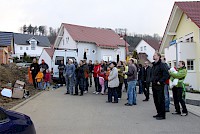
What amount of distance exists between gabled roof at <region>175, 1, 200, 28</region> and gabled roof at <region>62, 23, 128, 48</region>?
881 inches

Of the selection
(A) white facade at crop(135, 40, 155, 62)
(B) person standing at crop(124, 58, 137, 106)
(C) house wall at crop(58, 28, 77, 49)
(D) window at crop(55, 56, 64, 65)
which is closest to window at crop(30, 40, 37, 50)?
(A) white facade at crop(135, 40, 155, 62)

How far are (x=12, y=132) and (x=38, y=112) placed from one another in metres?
6.20

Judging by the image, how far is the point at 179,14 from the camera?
22.3 meters

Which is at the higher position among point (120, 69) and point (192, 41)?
point (192, 41)

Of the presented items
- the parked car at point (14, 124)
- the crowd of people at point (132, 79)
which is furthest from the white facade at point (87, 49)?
the parked car at point (14, 124)

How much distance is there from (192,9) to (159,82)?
1391 centimetres

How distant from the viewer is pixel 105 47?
4406 centimetres

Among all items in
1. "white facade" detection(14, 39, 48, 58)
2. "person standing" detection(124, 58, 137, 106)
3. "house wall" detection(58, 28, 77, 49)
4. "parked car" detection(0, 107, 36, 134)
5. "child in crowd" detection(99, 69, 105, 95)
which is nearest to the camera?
"parked car" detection(0, 107, 36, 134)

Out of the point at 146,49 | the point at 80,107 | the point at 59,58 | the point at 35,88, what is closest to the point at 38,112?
the point at 80,107

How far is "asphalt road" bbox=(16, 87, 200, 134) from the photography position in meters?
6.76

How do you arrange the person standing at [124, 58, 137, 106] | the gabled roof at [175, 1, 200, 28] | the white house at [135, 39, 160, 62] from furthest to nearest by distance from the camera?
the white house at [135, 39, 160, 62] → the gabled roof at [175, 1, 200, 28] → the person standing at [124, 58, 137, 106]

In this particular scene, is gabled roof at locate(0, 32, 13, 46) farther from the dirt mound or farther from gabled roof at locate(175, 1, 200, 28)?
gabled roof at locate(175, 1, 200, 28)

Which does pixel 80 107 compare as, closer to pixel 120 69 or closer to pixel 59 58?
pixel 120 69

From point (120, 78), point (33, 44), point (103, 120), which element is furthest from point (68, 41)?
point (103, 120)
